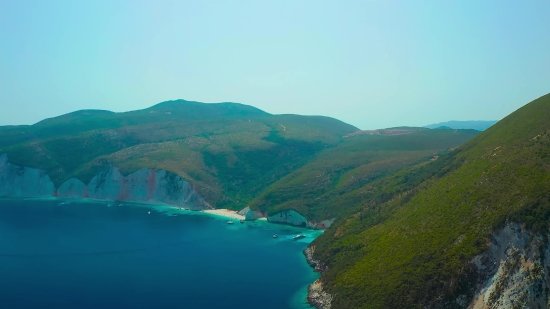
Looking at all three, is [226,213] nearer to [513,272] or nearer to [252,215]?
[252,215]

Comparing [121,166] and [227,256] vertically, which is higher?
[121,166]

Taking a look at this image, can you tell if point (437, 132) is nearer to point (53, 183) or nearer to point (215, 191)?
point (215, 191)

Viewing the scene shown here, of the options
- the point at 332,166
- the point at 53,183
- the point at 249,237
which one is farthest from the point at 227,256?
the point at 53,183

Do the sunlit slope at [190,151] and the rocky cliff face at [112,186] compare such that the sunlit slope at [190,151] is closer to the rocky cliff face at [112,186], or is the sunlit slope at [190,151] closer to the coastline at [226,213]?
the rocky cliff face at [112,186]

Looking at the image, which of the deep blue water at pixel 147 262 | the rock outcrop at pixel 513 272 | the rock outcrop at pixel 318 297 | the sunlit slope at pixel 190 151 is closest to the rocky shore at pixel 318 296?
the rock outcrop at pixel 318 297

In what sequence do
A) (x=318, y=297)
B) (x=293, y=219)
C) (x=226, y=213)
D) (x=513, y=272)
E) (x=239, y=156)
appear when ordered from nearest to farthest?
(x=513, y=272), (x=318, y=297), (x=293, y=219), (x=226, y=213), (x=239, y=156)

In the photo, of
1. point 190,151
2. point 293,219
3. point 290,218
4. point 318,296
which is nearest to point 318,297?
point 318,296
